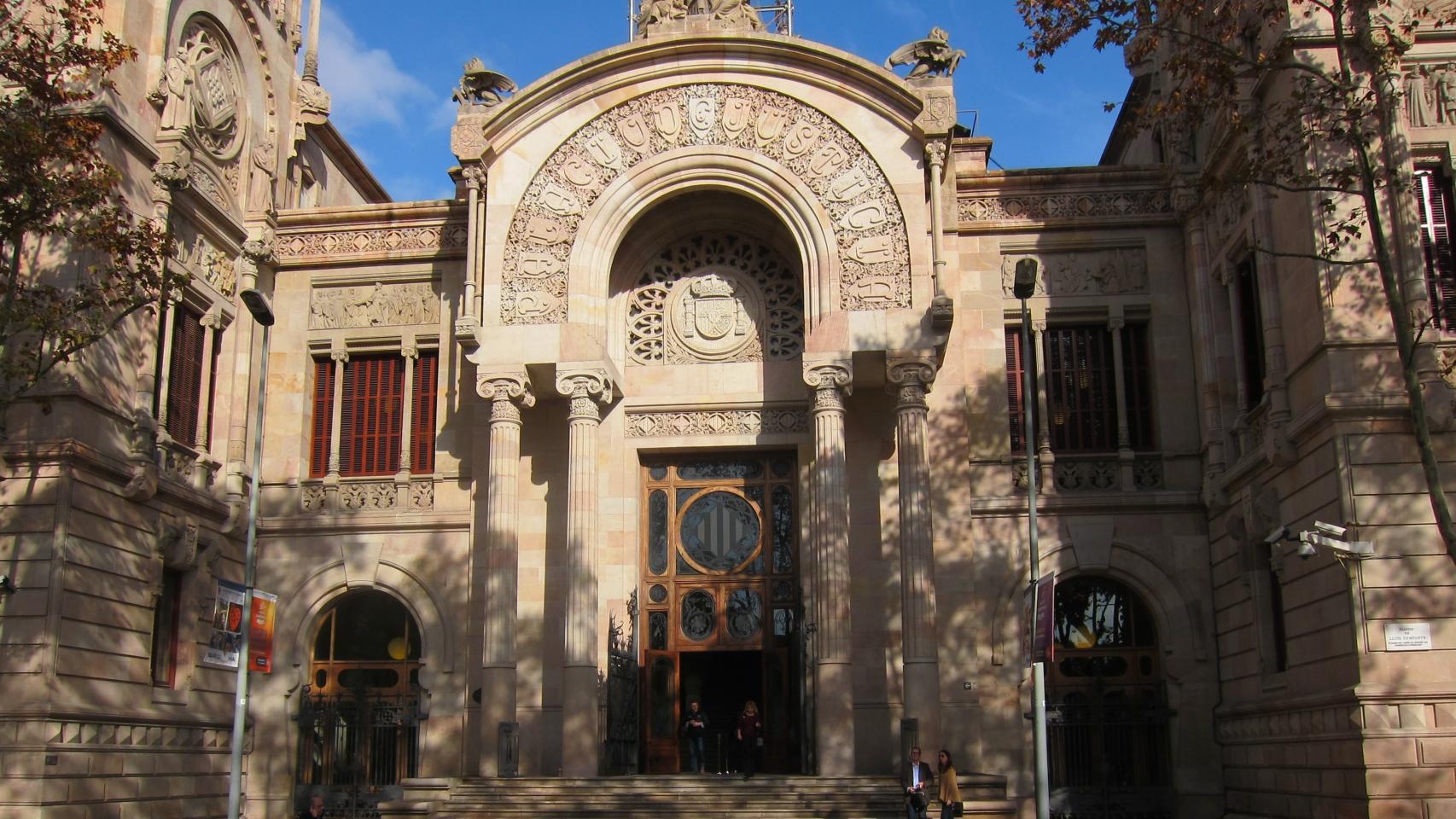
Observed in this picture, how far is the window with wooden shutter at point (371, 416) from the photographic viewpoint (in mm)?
27344

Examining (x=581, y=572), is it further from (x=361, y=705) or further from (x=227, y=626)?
(x=227, y=626)

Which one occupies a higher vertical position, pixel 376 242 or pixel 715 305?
pixel 376 242

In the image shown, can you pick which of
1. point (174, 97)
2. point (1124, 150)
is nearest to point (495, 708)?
point (174, 97)

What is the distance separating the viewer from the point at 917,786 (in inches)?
784

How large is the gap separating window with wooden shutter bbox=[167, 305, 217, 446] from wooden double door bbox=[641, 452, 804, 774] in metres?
8.25

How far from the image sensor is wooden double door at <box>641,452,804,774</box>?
1001 inches

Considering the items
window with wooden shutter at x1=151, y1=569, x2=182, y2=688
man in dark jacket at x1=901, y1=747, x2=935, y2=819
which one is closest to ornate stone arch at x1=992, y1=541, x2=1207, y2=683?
man in dark jacket at x1=901, y1=747, x2=935, y2=819

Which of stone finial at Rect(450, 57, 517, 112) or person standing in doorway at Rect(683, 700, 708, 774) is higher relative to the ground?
stone finial at Rect(450, 57, 517, 112)

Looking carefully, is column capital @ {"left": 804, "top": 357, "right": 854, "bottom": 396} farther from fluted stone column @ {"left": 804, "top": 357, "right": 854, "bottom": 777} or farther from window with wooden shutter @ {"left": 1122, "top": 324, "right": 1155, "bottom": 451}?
window with wooden shutter @ {"left": 1122, "top": 324, "right": 1155, "bottom": 451}

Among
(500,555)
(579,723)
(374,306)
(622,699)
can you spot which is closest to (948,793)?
(579,723)

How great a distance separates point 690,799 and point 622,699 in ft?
12.5

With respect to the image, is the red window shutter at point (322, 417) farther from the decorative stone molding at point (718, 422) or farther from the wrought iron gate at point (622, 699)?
the wrought iron gate at point (622, 699)

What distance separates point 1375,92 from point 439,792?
Result: 16.9 m

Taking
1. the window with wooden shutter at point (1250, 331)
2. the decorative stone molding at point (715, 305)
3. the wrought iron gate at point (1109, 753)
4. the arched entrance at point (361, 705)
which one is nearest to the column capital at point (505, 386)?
the decorative stone molding at point (715, 305)
